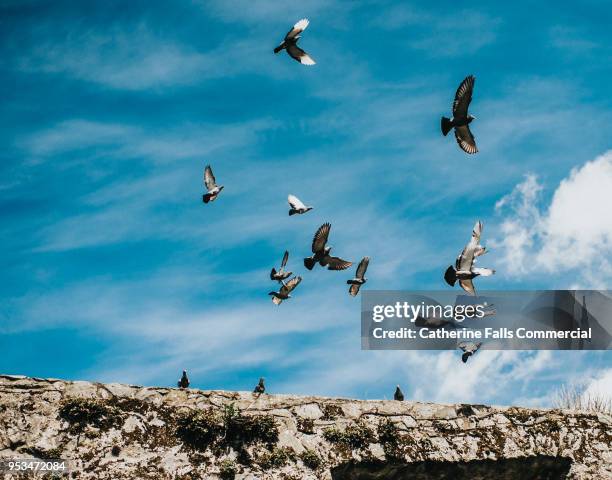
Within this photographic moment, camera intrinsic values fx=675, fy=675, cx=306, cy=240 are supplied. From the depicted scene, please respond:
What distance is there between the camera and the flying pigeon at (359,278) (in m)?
14.4

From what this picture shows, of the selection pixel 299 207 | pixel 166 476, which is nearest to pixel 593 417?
pixel 166 476

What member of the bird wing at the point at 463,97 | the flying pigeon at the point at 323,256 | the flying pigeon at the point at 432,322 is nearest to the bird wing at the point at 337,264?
the flying pigeon at the point at 323,256

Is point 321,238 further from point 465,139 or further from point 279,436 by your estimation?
point 279,436

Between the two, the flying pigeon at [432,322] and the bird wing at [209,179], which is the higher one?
the bird wing at [209,179]

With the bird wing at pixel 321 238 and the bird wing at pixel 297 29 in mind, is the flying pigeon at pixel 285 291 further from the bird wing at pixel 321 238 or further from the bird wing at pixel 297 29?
the bird wing at pixel 297 29

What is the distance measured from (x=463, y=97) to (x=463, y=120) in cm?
53

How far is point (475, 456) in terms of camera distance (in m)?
7.47

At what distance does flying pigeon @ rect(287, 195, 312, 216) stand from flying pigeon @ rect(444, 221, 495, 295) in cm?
366

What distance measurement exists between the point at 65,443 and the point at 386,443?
3374 millimetres

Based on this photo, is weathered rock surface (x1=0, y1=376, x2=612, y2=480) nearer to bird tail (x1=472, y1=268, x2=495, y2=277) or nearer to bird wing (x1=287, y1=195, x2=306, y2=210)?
bird tail (x1=472, y1=268, x2=495, y2=277)

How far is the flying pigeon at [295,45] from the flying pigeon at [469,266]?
4.76 m

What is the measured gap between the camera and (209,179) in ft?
48.1

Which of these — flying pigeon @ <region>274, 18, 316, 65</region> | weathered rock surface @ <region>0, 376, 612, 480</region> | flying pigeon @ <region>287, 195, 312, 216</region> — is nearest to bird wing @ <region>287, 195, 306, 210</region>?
flying pigeon @ <region>287, 195, 312, 216</region>

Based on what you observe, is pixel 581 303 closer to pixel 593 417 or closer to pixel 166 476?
pixel 593 417
